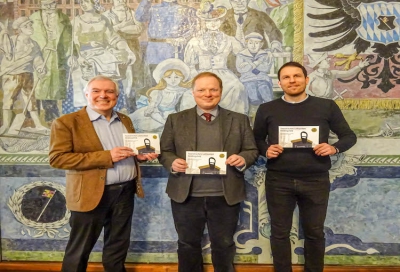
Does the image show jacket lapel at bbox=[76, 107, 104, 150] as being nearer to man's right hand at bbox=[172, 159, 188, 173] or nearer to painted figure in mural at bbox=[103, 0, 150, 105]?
man's right hand at bbox=[172, 159, 188, 173]

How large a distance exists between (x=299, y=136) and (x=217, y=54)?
104 centimetres

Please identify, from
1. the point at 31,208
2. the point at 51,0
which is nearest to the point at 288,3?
the point at 51,0

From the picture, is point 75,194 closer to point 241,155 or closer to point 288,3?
point 241,155

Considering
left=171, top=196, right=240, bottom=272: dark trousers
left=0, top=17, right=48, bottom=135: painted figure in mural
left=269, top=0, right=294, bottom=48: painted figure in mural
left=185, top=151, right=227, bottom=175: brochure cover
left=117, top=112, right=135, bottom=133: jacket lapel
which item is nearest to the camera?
left=185, top=151, right=227, bottom=175: brochure cover

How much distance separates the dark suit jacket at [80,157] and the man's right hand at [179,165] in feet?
1.30

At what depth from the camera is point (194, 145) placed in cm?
201

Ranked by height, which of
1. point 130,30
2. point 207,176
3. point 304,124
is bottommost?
point 207,176

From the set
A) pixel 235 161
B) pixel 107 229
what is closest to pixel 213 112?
pixel 235 161

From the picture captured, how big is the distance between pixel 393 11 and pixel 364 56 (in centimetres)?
42

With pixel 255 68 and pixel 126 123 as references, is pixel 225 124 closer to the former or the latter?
pixel 126 123

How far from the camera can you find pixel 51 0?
2.67 m

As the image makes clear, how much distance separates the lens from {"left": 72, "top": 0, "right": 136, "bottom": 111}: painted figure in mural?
2.67 meters

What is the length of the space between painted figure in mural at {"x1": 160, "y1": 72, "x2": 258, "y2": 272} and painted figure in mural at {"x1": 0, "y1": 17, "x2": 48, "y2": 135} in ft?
4.59

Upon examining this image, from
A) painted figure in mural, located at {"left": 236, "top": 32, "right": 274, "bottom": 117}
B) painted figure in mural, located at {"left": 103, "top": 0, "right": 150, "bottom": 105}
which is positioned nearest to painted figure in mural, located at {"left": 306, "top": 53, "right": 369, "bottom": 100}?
painted figure in mural, located at {"left": 236, "top": 32, "right": 274, "bottom": 117}
